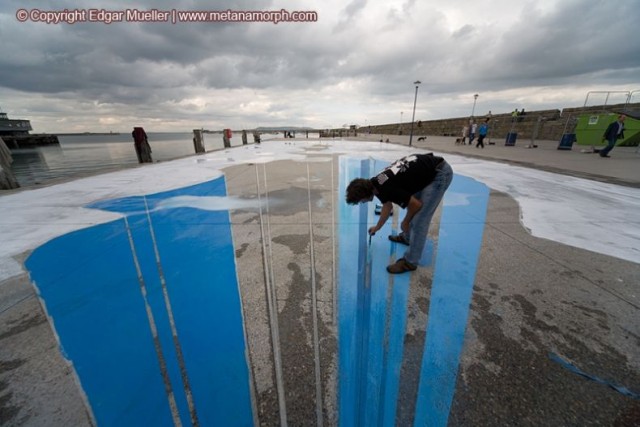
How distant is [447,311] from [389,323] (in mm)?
566

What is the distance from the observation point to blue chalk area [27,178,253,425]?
5.01 ft

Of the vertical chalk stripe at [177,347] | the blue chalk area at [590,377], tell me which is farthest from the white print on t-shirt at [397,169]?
the vertical chalk stripe at [177,347]

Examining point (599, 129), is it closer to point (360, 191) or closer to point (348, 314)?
point (360, 191)

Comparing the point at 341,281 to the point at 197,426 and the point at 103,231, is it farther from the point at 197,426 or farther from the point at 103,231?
the point at 103,231

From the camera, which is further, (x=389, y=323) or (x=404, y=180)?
(x=404, y=180)

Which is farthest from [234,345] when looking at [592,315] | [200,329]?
[592,315]

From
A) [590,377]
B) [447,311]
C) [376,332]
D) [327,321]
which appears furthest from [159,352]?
[590,377]

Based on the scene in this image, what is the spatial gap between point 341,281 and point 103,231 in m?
3.71

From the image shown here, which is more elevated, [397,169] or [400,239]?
[397,169]

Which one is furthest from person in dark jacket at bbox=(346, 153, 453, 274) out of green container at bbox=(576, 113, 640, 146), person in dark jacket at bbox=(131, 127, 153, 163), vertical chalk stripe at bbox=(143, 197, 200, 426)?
green container at bbox=(576, 113, 640, 146)

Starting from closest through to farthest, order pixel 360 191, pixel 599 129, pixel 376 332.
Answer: pixel 376 332 < pixel 360 191 < pixel 599 129

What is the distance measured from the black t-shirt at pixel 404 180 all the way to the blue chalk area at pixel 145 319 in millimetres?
1788

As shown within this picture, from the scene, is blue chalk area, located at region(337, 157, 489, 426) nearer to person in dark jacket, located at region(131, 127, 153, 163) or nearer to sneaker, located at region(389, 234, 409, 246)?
sneaker, located at region(389, 234, 409, 246)

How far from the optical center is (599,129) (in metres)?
13.4
